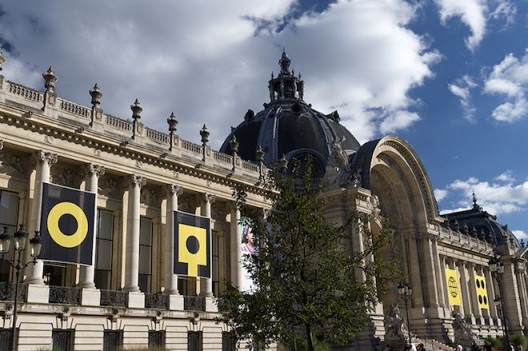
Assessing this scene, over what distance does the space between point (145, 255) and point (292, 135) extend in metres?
18.6

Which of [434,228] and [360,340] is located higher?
[434,228]

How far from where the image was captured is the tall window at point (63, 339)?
2356 cm

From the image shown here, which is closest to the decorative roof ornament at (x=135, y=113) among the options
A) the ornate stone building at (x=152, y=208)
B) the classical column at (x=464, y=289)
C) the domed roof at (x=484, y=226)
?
the ornate stone building at (x=152, y=208)

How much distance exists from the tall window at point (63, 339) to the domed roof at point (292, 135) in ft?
66.9

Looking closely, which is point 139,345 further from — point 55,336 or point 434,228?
point 434,228

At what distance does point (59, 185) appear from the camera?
83.7ft

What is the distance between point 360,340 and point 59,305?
61.9 feet

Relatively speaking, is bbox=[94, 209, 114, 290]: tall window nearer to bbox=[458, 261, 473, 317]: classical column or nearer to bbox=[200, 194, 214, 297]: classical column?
bbox=[200, 194, 214, 297]: classical column

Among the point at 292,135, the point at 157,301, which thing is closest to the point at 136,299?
the point at 157,301

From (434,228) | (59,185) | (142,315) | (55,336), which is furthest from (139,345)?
(434,228)

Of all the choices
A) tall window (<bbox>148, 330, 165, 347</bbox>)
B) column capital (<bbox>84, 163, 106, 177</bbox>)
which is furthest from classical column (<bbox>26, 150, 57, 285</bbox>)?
tall window (<bbox>148, 330, 165, 347</bbox>)

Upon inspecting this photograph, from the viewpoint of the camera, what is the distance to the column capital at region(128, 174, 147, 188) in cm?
2858

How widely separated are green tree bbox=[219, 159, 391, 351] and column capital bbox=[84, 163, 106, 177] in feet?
32.8

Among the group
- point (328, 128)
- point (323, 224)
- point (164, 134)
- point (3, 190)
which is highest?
point (328, 128)
